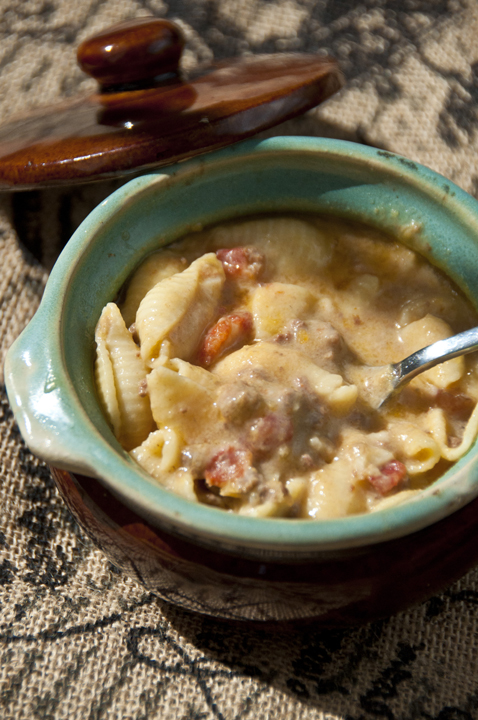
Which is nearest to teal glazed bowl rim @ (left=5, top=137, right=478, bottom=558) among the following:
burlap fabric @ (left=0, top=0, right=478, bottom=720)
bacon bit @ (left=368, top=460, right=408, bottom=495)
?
bacon bit @ (left=368, top=460, right=408, bottom=495)

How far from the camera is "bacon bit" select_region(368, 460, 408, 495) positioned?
149 centimetres

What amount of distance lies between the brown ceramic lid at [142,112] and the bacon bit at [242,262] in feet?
1.03

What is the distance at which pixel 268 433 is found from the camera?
1.50 meters

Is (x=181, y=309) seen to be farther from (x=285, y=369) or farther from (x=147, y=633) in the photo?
(x=147, y=633)

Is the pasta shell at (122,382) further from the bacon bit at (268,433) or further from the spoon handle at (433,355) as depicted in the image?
the spoon handle at (433,355)

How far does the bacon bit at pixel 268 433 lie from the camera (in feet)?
4.91

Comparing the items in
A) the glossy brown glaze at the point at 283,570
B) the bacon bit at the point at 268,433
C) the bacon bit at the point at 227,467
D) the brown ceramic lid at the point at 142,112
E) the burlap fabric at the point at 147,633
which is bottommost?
the burlap fabric at the point at 147,633

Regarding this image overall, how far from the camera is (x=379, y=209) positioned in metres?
→ 2.01

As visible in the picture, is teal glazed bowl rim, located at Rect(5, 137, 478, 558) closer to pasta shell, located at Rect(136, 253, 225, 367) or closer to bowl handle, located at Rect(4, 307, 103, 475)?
bowl handle, located at Rect(4, 307, 103, 475)

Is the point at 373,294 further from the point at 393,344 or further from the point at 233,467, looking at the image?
the point at 233,467

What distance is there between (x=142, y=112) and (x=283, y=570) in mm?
1343

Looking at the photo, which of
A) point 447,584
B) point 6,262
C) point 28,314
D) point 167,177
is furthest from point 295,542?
point 6,262

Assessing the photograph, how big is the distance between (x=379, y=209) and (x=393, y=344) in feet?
1.51

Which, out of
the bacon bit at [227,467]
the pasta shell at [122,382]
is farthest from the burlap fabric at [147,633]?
the pasta shell at [122,382]
